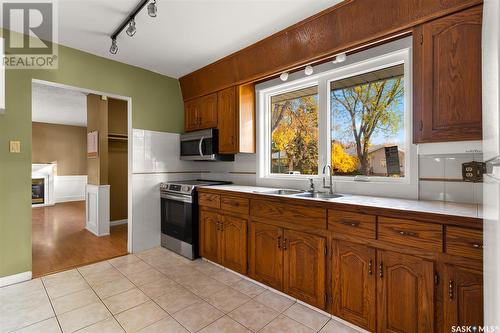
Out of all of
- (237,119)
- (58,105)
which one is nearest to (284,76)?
(237,119)

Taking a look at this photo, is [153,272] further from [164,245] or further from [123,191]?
[123,191]

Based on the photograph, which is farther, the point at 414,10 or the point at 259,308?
the point at 259,308

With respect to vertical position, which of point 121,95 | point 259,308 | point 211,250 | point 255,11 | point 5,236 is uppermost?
point 255,11

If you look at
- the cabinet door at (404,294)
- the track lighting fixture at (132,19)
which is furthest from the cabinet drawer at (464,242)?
the track lighting fixture at (132,19)

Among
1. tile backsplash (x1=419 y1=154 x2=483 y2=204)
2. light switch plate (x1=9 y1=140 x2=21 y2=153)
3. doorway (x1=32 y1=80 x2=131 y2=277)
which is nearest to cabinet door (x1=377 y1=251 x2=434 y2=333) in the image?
tile backsplash (x1=419 y1=154 x2=483 y2=204)

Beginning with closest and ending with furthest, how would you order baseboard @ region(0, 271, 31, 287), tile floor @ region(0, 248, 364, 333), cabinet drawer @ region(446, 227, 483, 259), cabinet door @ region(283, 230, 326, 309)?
cabinet drawer @ region(446, 227, 483, 259), tile floor @ region(0, 248, 364, 333), cabinet door @ region(283, 230, 326, 309), baseboard @ region(0, 271, 31, 287)

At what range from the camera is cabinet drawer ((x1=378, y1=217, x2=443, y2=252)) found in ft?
4.59

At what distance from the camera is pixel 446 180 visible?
5.90 feet

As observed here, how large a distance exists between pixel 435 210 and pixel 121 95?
Result: 3545 mm

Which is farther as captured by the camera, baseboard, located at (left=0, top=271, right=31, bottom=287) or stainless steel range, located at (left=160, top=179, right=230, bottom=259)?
stainless steel range, located at (left=160, top=179, right=230, bottom=259)

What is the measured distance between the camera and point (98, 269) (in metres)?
2.76

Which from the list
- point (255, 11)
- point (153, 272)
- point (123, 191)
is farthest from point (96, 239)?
point (255, 11)
